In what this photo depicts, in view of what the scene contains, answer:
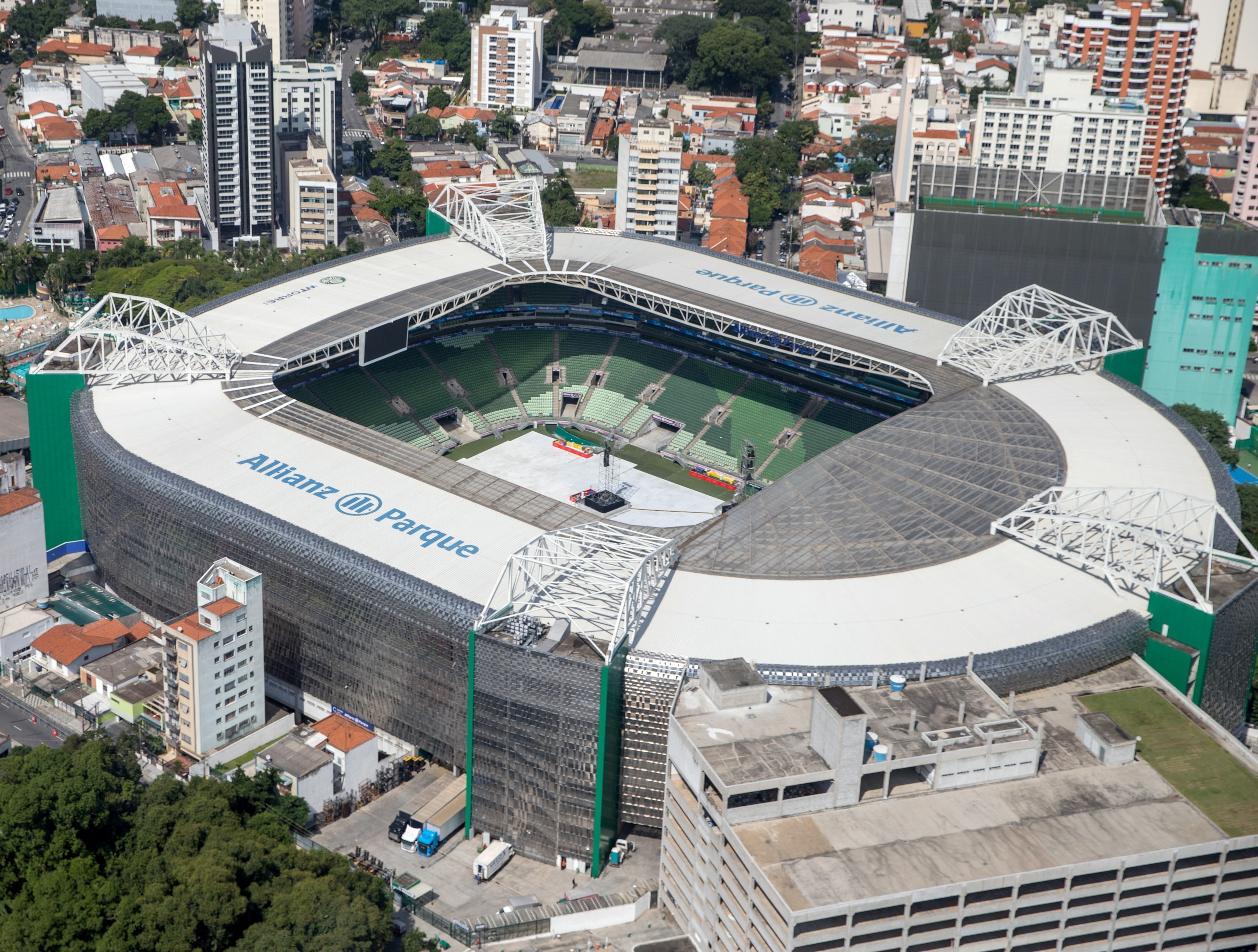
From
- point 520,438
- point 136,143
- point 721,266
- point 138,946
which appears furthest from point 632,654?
point 136,143

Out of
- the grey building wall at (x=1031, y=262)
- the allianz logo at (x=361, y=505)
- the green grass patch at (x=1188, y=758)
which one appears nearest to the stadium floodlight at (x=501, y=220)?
the grey building wall at (x=1031, y=262)

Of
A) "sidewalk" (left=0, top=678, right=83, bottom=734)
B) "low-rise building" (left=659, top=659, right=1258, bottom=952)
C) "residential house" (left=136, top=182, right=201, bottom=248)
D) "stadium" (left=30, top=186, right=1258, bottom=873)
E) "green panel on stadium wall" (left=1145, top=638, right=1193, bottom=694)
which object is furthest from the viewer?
"residential house" (left=136, top=182, right=201, bottom=248)

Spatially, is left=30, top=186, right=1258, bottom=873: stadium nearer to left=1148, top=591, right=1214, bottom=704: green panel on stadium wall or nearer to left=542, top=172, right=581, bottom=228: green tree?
left=1148, top=591, right=1214, bottom=704: green panel on stadium wall

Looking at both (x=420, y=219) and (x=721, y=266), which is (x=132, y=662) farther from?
(x=420, y=219)

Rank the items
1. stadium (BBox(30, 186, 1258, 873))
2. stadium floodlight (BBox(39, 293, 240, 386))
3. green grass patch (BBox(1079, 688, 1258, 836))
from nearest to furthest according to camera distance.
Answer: green grass patch (BBox(1079, 688, 1258, 836))
stadium (BBox(30, 186, 1258, 873))
stadium floodlight (BBox(39, 293, 240, 386))

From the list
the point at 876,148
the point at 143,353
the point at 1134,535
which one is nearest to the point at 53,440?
the point at 143,353

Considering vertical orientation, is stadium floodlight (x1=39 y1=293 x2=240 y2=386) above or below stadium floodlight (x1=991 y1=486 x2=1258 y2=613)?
above

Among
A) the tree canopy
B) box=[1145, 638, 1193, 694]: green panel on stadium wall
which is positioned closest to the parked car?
the tree canopy
